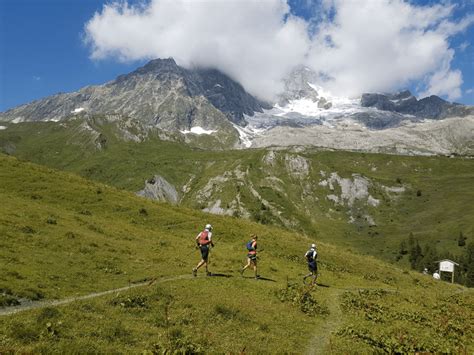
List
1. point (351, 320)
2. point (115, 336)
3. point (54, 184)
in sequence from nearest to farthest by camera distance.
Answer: point (115, 336)
point (351, 320)
point (54, 184)

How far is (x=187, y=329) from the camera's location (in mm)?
19078

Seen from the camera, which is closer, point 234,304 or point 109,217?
point 234,304

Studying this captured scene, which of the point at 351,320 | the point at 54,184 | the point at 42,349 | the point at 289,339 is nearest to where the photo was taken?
the point at 42,349

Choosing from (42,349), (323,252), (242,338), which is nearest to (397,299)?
(323,252)

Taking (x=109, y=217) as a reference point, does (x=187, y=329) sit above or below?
below

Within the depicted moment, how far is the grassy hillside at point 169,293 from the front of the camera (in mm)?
17250

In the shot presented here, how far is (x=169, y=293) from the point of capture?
2445 centimetres

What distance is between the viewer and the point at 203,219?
58.3 m

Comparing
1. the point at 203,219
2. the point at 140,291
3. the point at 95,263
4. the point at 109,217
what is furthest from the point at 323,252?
the point at 140,291

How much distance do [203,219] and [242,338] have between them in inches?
1550

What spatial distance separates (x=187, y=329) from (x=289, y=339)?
16.7ft

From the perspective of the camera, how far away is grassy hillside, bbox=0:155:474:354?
56.6ft

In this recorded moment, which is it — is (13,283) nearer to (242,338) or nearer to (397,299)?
(242,338)

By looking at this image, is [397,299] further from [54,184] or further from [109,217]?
[54,184]
